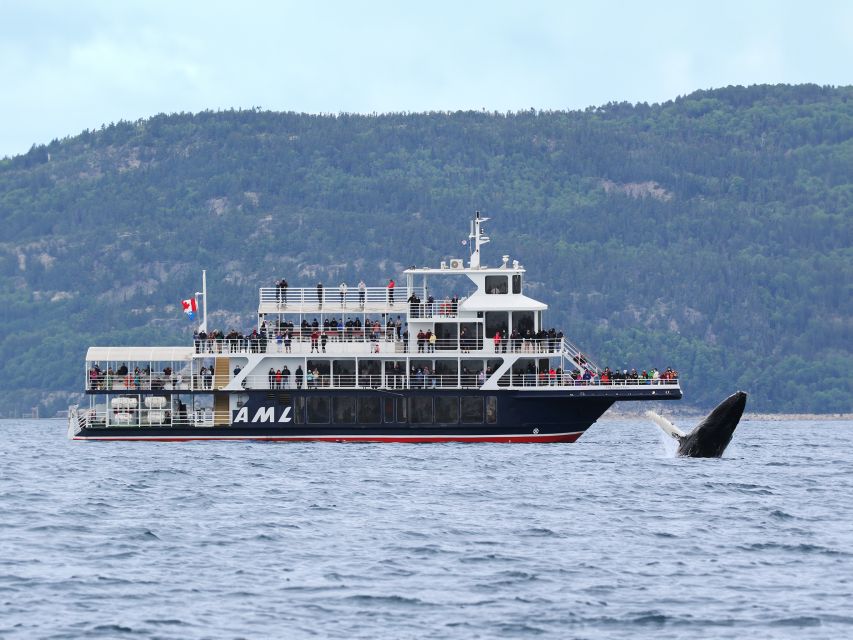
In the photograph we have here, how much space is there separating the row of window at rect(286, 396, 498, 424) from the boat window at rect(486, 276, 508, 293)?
497 cm

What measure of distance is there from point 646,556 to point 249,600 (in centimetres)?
997

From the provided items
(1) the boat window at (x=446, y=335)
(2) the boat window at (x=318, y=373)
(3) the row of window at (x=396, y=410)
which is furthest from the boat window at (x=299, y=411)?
(1) the boat window at (x=446, y=335)

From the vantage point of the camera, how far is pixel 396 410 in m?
83.4

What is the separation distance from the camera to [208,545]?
1690 inches

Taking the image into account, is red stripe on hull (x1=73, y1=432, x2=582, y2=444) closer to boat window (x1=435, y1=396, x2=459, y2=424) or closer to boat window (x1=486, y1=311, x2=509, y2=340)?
boat window (x1=435, y1=396, x2=459, y2=424)

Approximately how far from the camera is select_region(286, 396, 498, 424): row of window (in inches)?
3278

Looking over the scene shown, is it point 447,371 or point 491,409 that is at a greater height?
point 447,371

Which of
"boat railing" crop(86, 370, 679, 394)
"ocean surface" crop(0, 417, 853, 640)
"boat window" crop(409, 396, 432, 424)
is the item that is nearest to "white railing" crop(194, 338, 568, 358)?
"boat railing" crop(86, 370, 679, 394)

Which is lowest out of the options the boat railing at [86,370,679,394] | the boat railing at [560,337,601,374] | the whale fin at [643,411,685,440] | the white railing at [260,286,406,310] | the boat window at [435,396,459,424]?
the whale fin at [643,411,685,440]

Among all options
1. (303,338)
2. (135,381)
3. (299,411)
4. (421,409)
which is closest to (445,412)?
(421,409)

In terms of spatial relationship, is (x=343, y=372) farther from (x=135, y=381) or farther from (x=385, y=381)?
(x=135, y=381)

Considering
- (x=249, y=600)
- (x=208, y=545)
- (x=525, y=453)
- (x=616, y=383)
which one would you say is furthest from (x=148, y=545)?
(x=616, y=383)

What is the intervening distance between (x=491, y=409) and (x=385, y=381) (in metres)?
5.01

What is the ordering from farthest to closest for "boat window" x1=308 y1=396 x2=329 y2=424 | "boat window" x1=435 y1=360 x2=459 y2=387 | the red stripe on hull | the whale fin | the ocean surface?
1. "boat window" x1=308 y1=396 x2=329 y2=424
2. "boat window" x1=435 y1=360 x2=459 y2=387
3. the red stripe on hull
4. the whale fin
5. the ocean surface
